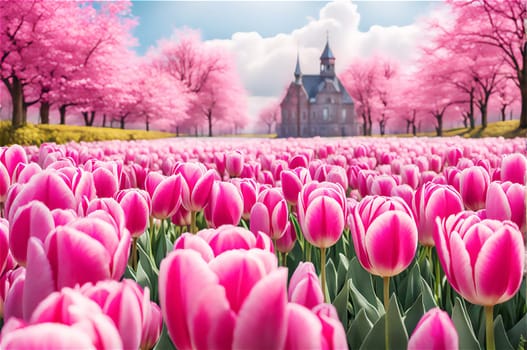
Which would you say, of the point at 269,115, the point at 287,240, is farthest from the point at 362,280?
the point at 269,115

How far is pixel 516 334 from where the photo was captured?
165cm

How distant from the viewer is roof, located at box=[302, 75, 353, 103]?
252ft

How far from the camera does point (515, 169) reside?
2477 millimetres

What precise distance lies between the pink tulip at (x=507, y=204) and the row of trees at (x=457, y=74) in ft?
80.2

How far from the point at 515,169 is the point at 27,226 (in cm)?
225

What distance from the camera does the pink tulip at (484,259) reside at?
1136 millimetres

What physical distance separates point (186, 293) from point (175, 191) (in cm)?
128

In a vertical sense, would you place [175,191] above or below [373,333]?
above

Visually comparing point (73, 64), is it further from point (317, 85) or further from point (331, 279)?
point (317, 85)

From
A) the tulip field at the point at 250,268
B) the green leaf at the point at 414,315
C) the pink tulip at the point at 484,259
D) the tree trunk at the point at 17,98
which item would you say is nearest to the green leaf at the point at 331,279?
the tulip field at the point at 250,268

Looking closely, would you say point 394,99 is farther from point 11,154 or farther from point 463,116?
point 11,154

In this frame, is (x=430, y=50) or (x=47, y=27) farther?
(x=430, y=50)

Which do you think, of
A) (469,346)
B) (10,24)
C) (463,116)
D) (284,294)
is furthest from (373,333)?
(463,116)

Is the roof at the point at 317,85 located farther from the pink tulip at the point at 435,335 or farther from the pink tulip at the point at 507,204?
the pink tulip at the point at 435,335
